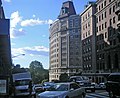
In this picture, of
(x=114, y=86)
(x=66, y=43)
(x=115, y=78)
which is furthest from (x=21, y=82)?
(x=66, y=43)

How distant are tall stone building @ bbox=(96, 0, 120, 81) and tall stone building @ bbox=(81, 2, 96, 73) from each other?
3.94 metres

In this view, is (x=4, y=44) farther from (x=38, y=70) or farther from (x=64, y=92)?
(x=38, y=70)

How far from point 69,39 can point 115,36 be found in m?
73.2

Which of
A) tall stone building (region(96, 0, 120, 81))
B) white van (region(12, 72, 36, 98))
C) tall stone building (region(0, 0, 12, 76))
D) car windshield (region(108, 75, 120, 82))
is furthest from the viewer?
tall stone building (region(96, 0, 120, 81))

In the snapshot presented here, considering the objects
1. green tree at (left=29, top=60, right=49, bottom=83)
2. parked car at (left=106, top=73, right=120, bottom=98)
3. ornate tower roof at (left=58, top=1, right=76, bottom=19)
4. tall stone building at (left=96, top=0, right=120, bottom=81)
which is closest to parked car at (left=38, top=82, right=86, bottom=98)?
parked car at (left=106, top=73, right=120, bottom=98)

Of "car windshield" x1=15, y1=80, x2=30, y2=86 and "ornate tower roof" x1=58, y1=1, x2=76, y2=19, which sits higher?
"ornate tower roof" x1=58, y1=1, x2=76, y2=19

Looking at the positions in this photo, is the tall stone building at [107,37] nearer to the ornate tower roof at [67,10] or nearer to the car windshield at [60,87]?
the car windshield at [60,87]

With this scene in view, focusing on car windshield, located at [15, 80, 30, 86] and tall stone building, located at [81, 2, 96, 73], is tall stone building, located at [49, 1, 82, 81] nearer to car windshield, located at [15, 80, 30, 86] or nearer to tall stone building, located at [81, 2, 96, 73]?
tall stone building, located at [81, 2, 96, 73]

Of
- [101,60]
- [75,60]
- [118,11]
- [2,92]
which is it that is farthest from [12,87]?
[75,60]

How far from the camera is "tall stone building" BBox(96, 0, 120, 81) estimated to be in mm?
79500

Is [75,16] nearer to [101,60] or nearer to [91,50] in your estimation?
[91,50]

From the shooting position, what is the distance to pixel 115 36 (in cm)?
8081

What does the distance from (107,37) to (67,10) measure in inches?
3232

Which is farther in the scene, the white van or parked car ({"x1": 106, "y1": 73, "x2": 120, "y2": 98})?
the white van
